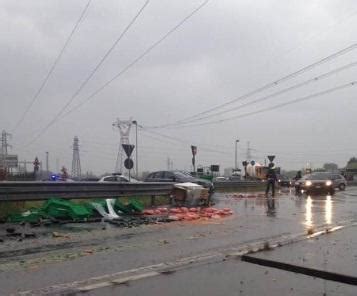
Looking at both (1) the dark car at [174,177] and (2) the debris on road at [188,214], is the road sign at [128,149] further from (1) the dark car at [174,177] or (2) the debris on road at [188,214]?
(2) the debris on road at [188,214]

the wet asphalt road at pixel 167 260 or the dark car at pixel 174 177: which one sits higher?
the dark car at pixel 174 177

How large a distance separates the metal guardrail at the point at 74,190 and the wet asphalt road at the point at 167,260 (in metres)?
2.82

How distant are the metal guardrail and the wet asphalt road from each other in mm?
2823

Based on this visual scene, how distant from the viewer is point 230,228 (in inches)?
513

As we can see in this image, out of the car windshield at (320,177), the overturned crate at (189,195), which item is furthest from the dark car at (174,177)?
the car windshield at (320,177)

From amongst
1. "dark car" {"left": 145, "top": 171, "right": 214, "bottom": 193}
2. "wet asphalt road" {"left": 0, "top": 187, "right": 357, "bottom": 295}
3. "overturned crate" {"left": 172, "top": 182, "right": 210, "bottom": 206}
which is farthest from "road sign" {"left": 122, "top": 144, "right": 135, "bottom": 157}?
"wet asphalt road" {"left": 0, "top": 187, "right": 357, "bottom": 295}

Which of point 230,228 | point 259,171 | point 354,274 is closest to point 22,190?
point 230,228

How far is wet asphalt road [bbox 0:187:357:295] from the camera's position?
6.83 m

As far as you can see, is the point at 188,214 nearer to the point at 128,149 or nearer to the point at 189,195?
the point at 189,195

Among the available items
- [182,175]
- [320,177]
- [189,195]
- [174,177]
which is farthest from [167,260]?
[320,177]

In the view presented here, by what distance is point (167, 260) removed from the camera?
8.65 meters

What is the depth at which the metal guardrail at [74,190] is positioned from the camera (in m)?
15.1

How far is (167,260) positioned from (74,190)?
881cm

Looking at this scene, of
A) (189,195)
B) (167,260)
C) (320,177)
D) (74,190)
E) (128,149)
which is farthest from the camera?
(320,177)
